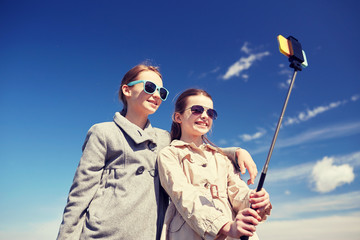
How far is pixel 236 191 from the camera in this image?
373 centimetres

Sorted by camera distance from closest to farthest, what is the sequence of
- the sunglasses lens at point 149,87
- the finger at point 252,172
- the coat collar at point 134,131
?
the finger at point 252,172 < the coat collar at point 134,131 < the sunglasses lens at point 149,87

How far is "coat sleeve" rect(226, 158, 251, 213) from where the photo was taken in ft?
11.6

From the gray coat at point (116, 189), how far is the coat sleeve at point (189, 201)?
1.15 ft

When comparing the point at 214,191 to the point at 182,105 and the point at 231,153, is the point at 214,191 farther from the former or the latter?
the point at 182,105

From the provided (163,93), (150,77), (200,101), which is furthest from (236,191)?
(150,77)

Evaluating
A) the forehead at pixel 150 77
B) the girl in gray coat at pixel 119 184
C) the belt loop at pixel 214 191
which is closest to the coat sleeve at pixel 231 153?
the girl in gray coat at pixel 119 184

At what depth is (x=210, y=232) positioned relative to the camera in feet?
9.57

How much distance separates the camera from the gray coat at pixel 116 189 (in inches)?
138

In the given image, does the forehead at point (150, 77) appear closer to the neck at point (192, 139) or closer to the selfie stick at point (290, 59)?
the neck at point (192, 139)

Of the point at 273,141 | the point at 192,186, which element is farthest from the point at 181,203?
the point at 273,141

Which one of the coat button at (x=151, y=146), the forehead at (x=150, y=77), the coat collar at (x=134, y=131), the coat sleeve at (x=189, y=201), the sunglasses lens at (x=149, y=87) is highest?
the forehead at (x=150, y=77)

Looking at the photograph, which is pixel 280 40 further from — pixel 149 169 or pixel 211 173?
pixel 149 169

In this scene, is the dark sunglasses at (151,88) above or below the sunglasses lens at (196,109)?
above

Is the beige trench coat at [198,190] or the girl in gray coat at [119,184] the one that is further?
the girl in gray coat at [119,184]
